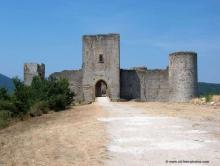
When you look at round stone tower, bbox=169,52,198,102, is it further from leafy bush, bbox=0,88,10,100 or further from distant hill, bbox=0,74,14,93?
leafy bush, bbox=0,88,10,100

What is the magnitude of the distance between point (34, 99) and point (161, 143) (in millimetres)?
14956

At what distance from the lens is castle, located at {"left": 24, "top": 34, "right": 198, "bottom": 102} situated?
32750 millimetres

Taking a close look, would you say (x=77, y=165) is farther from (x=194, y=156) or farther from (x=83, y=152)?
(x=194, y=156)

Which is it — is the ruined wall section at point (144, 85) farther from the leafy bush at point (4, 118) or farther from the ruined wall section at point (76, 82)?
the leafy bush at point (4, 118)

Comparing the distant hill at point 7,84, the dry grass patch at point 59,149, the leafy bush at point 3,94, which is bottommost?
the dry grass patch at point 59,149

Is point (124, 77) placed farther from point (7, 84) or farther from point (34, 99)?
point (7, 84)

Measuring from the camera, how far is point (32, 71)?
3556 cm

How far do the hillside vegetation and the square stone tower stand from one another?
7452mm

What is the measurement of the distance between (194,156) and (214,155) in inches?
15.9

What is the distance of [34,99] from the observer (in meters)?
23.6

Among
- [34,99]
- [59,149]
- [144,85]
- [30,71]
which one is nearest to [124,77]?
[144,85]

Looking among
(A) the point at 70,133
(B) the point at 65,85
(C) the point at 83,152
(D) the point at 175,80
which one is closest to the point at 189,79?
(D) the point at 175,80

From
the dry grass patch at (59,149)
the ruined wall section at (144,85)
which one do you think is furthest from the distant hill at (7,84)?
the dry grass patch at (59,149)

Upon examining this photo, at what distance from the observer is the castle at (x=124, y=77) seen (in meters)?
32.8
